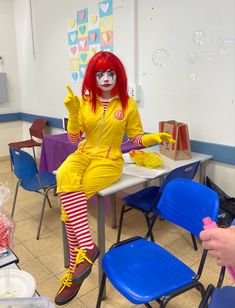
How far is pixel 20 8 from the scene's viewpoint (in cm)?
446

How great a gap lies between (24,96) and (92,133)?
3.35 metres

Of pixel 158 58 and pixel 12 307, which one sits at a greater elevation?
pixel 158 58

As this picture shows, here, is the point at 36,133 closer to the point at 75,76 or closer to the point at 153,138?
the point at 75,76

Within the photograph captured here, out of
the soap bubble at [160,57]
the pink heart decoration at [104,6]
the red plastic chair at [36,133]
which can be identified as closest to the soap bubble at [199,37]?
the soap bubble at [160,57]

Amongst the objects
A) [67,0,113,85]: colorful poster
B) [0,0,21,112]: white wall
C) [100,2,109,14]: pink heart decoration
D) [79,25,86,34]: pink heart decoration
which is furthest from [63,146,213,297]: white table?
[0,0,21,112]: white wall

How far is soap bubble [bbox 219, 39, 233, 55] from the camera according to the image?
2215mm

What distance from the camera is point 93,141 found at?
1946 millimetres

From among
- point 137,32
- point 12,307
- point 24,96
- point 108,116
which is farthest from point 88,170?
point 24,96

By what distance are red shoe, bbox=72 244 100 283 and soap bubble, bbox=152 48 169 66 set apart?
178 cm

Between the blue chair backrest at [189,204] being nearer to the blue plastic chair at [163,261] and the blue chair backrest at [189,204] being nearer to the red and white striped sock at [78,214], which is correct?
the blue plastic chair at [163,261]

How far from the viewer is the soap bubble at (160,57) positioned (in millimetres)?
2658

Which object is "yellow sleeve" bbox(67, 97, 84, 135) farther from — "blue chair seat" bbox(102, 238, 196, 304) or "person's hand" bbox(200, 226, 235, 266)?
"person's hand" bbox(200, 226, 235, 266)

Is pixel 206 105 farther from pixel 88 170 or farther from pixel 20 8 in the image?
pixel 20 8

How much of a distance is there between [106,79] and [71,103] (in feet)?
0.95
